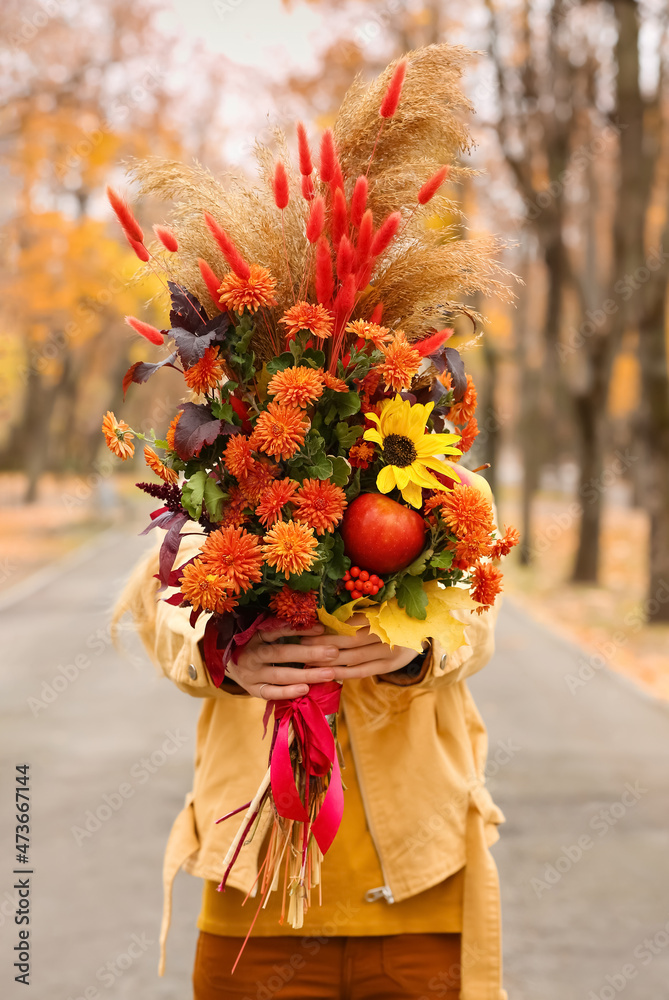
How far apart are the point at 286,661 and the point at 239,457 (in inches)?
15.4

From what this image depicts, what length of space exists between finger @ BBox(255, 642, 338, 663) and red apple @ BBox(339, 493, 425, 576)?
18cm

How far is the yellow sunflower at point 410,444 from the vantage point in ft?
5.48

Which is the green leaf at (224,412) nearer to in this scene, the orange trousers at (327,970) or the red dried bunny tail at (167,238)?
the red dried bunny tail at (167,238)

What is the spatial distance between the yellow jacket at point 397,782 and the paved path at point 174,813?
112 cm

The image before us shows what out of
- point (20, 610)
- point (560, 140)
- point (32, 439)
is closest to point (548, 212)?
point (560, 140)

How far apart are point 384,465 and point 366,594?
9.2 inches

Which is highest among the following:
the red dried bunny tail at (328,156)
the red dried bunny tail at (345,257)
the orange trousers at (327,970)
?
the red dried bunny tail at (328,156)

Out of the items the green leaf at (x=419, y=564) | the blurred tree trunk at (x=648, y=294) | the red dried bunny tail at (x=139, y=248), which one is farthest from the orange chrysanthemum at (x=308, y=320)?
the blurred tree trunk at (x=648, y=294)

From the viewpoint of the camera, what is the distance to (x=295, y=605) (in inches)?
64.6

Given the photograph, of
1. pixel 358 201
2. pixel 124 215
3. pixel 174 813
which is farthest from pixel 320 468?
pixel 174 813

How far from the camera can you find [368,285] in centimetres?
175

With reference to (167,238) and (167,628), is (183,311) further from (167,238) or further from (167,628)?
(167,628)

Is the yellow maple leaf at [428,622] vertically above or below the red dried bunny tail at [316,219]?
below

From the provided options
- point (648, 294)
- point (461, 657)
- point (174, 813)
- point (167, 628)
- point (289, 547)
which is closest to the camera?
point (289, 547)
